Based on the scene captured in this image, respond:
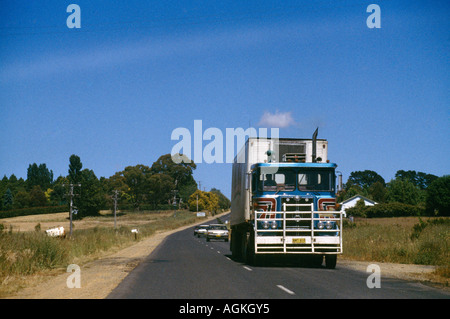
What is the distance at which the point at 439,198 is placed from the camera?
285ft

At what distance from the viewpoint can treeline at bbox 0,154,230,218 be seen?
5069 inches

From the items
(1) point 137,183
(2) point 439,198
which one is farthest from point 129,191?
(2) point 439,198

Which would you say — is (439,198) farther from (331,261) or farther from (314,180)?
(314,180)

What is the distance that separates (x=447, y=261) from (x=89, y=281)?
44.5 feet

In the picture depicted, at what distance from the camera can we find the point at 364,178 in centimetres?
19425

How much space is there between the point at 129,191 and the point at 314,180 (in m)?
135

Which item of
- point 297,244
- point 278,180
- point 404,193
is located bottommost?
point 297,244

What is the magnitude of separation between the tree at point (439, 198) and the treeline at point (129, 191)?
6328cm

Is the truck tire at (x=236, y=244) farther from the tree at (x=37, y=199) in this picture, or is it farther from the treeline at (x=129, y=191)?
the tree at (x=37, y=199)

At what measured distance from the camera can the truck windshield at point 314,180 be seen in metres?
19.1

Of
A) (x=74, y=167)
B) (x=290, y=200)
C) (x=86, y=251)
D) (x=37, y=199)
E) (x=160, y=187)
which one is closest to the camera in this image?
(x=290, y=200)

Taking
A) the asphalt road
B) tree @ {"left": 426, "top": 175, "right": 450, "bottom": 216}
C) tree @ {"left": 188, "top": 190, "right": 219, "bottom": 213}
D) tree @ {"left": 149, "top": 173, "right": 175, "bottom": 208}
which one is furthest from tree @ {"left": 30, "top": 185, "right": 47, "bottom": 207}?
the asphalt road
